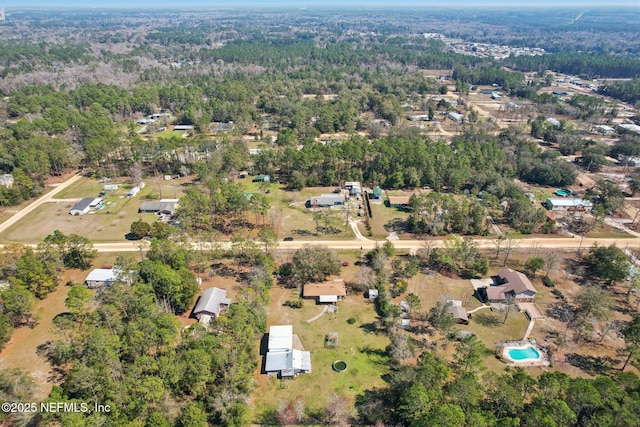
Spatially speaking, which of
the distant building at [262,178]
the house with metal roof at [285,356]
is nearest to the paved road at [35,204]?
the distant building at [262,178]

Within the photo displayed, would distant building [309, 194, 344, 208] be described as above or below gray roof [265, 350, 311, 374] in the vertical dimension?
below

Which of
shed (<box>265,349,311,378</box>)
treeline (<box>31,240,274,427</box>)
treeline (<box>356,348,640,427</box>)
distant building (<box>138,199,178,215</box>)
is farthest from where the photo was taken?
distant building (<box>138,199,178,215</box>)

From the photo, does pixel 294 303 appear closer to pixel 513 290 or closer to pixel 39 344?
pixel 513 290

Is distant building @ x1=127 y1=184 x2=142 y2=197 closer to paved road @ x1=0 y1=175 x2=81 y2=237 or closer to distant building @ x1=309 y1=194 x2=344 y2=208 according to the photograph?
paved road @ x1=0 y1=175 x2=81 y2=237

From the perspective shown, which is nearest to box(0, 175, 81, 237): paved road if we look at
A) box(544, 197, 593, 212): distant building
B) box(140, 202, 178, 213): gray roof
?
box(140, 202, 178, 213): gray roof

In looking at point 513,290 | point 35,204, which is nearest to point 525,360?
point 513,290

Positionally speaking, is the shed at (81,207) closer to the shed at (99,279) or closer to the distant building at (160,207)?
the distant building at (160,207)

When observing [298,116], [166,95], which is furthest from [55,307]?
[166,95]
